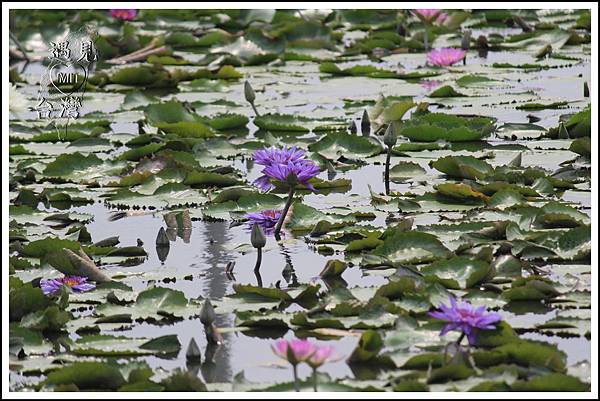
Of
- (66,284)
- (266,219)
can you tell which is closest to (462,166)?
(266,219)

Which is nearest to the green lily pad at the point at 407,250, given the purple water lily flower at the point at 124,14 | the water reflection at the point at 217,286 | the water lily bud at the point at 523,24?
the water reflection at the point at 217,286

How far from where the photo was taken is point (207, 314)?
353 centimetres

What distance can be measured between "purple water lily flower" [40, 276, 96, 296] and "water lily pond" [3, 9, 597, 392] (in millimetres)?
10

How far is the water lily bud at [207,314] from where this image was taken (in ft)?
11.6

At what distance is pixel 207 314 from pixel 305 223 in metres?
1.22

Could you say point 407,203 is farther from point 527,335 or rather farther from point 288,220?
point 527,335

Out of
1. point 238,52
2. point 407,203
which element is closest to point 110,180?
point 407,203

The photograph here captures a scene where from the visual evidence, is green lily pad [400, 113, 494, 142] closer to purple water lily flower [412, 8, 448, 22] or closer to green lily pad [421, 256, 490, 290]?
green lily pad [421, 256, 490, 290]

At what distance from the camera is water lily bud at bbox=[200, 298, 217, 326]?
3.53m

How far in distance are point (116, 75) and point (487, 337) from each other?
5215 mm

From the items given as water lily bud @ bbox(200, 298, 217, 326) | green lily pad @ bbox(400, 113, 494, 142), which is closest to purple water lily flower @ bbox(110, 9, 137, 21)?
green lily pad @ bbox(400, 113, 494, 142)

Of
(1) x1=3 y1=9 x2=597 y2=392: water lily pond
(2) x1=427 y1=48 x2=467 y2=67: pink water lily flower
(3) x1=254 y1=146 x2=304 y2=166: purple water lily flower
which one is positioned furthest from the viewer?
(2) x1=427 y1=48 x2=467 y2=67: pink water lily flower

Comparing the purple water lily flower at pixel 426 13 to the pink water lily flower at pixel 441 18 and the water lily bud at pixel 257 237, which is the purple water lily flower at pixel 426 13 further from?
the water lily bud at pixel 257 237

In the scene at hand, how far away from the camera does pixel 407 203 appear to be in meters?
4.83
